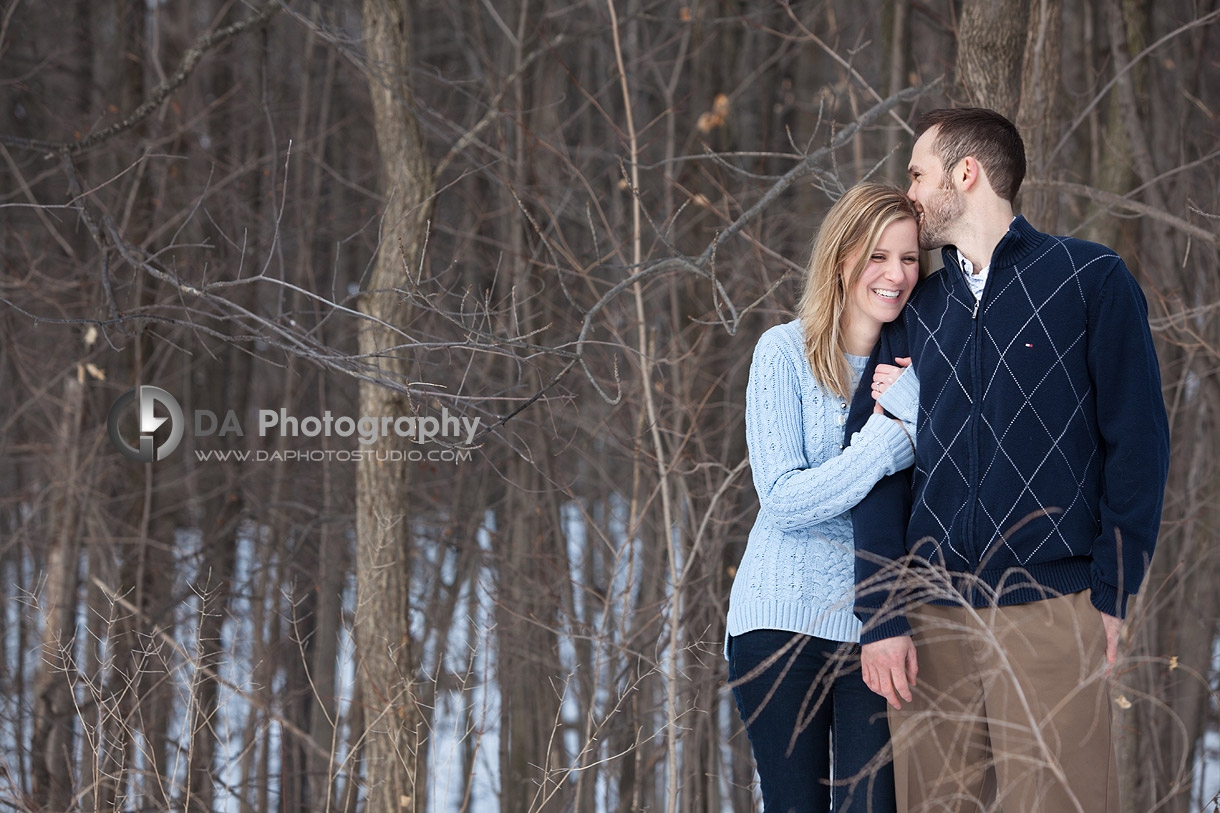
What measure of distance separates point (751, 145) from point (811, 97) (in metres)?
0.74

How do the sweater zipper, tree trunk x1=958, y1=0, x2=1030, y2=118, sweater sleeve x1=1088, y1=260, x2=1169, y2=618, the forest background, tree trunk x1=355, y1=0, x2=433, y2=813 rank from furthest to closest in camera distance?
1. tree trunk x1=355, y1=0, x2=433, y2=813
2. the forest background
3. tree trunk x1=958, y1=0, x2=1030, y2=118
4. the sweater zipper
5. sweater sleeve x1=1088, y1=260, x2=1169, y2=618

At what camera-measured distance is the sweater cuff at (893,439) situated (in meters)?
1.96

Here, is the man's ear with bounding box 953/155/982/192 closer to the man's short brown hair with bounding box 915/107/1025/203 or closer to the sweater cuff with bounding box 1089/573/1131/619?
the man's short brown hair with bounding box 915/107/1025/203

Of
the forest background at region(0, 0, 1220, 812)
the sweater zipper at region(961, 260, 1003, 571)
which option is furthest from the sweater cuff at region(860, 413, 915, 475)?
the forest background at region(0, 0, 1220, 812)

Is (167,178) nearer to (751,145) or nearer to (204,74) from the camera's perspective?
(204,74)

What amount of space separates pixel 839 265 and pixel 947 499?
0.51 metres

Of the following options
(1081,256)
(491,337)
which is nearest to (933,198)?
(1081,256)

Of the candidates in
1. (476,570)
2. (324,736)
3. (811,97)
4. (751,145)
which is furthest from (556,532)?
(811,97)

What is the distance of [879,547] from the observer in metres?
1.96

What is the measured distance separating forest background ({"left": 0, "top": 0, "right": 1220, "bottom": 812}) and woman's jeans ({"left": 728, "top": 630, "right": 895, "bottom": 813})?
104 cm

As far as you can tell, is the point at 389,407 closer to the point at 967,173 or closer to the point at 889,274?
the point at 889,274

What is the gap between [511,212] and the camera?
6.30m

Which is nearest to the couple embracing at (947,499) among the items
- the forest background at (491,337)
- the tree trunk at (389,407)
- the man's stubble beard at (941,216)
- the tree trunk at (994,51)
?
the man's stubble beard at (941,216)

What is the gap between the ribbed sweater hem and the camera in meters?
2.03
